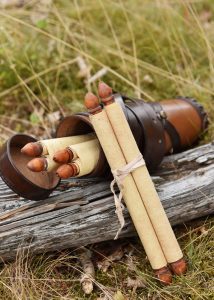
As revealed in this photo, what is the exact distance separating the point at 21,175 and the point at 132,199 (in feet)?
1.22

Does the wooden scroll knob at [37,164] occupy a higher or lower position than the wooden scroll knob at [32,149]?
lower

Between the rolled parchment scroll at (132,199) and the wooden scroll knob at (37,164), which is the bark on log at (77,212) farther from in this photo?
the wooden scroll knob at (37,164)

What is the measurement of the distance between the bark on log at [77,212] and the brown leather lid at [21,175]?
8 cm

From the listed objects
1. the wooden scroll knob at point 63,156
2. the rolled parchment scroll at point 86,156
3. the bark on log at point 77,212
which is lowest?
the bark on log at point 77,212

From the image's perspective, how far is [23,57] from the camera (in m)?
2.81

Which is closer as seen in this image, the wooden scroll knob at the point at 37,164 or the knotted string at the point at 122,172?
the wooden scroll knob at the point at 37,164

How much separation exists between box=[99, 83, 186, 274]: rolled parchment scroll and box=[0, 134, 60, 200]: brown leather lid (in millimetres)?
282

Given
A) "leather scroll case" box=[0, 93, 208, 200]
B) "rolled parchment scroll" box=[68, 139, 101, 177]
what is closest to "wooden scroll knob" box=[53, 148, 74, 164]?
"rolled parchment scroll" box=[68, 139, 101, 177]

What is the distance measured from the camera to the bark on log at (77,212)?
1746mm

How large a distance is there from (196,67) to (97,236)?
145 cm

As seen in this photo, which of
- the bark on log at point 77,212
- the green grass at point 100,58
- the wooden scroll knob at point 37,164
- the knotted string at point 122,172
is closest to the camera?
the wooden scroll knob at point 37,164

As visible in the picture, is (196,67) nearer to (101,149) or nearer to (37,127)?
(37,127)

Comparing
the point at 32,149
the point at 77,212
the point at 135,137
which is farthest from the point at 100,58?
the point at 32,149

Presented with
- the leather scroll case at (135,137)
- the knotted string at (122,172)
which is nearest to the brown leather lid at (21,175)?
the leather scroll case at (135,137)
